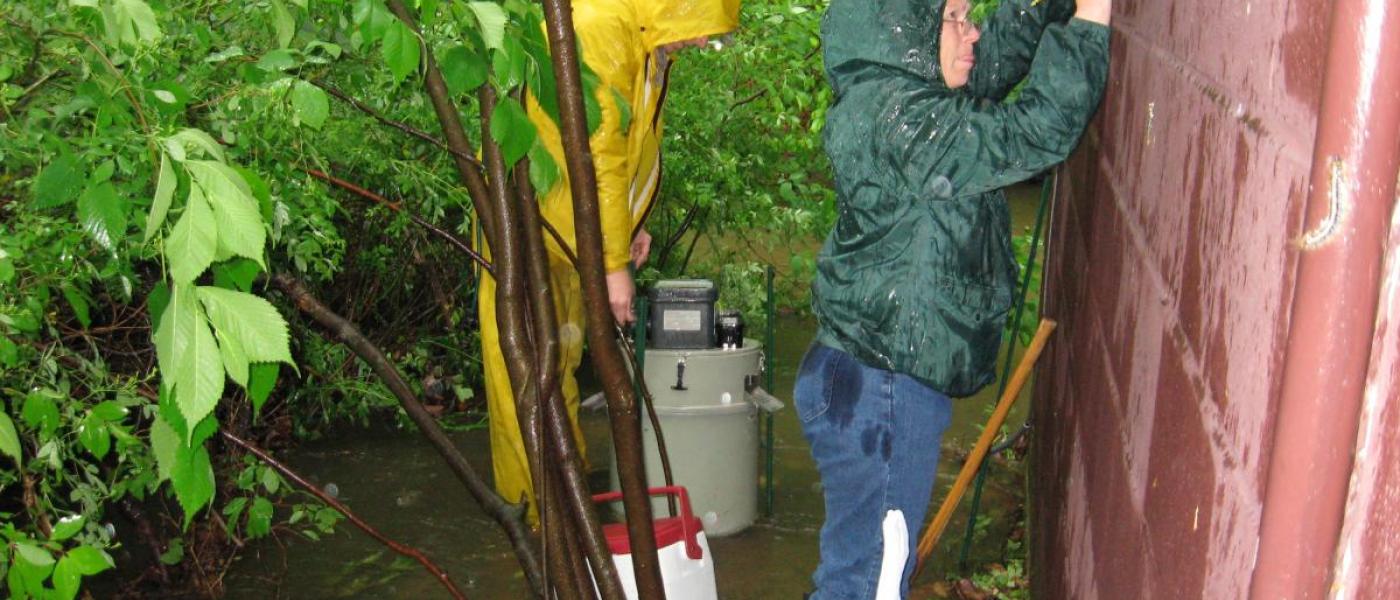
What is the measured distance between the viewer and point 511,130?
6.17 ft

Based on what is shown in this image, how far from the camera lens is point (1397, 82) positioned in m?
0.76

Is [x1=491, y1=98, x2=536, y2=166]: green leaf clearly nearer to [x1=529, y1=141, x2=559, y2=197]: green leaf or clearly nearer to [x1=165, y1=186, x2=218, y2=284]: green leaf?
[x1=529, y1=141, x2=559, y2=197]: green leaf

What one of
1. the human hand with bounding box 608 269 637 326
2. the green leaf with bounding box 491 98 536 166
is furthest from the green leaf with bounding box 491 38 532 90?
the human hand with bounding box 608 269 637 326

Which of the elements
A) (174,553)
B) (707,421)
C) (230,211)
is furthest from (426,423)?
(707,421)

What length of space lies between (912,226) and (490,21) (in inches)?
46.7

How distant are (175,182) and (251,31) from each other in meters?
2.89

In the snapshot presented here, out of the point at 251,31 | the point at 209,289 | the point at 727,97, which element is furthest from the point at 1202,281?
the point at 727,97

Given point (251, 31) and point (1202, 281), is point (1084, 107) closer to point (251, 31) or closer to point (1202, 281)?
point (1202, 281)

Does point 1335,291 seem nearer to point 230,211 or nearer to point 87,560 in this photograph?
point 230,211

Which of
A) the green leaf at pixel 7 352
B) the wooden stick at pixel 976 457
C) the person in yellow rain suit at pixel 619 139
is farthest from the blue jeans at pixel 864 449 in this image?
the green leaf at pixel 7 352

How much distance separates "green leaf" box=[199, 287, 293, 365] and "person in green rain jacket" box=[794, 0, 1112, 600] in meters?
1.45

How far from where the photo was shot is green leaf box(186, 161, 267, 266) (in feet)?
4.68

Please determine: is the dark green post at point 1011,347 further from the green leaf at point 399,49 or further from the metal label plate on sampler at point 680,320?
the green leaf at point 399,49

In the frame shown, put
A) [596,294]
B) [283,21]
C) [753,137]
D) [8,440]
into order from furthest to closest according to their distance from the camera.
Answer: [753,137] < [283,21] < [596,294] < [8,440]
